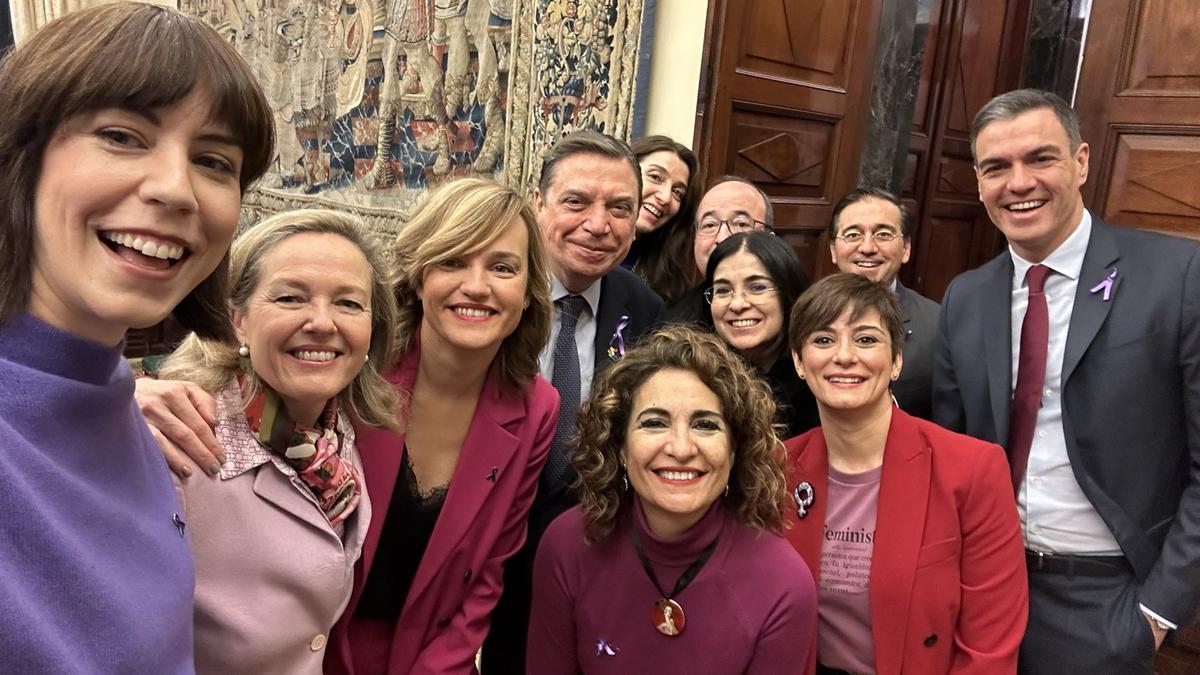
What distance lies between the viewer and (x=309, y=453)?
1.44m

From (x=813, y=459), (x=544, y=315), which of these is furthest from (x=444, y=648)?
(x=813, y=459)

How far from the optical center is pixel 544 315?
1.92 meters

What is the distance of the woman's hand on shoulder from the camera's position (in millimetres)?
1246

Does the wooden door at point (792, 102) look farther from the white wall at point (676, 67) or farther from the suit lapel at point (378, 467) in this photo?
the suit lapel at point (378, 467)

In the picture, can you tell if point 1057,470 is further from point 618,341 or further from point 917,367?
point 618,341

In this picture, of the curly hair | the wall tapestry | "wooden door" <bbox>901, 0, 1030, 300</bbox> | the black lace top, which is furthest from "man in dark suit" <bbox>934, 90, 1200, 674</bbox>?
"wooden door" <bbox>901, 0, 1030, 300</bbox>

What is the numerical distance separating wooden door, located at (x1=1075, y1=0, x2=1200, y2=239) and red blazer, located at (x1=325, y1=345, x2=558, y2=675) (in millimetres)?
2503

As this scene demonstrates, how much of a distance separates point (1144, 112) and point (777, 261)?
1.83 m

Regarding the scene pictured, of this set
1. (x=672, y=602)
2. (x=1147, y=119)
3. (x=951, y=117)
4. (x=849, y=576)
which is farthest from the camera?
(x=951, y=117)

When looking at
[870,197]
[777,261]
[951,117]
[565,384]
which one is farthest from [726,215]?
[951,117]

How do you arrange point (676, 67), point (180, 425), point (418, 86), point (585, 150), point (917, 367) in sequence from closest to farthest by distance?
1. point (180, 425)
2. point (585, 150)
3. point (917, 367)
4. point (676, 67)
5. point (418, 86)

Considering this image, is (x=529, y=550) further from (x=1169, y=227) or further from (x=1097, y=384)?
(x=1169, y=227)

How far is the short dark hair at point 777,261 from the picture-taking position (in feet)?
7.01

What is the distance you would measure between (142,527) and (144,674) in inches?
6.2
